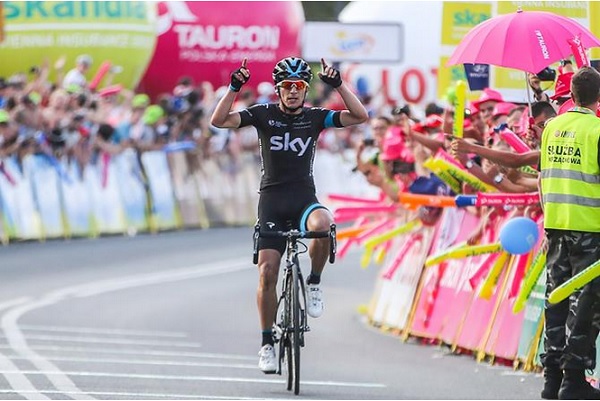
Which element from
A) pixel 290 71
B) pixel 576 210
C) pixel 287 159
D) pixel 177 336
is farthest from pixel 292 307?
pixel 177 336

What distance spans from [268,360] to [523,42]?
9.24ft

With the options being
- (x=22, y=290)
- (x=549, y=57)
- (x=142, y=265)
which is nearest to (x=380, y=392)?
(x=549, y=57)

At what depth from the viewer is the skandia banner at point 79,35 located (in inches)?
1235

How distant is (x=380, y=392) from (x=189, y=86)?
1831 cm

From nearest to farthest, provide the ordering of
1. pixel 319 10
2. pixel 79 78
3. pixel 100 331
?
pixel 100 331, pixel 79 78, pixel 319 10

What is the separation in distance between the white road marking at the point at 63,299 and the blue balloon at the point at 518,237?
327cm

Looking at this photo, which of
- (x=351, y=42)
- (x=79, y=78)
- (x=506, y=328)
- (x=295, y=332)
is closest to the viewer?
(x=295, y=332)

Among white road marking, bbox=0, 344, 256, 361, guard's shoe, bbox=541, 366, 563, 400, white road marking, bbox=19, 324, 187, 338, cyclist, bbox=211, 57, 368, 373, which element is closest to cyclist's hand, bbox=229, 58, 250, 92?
cyclist, bbox=211, 57, 368, 373

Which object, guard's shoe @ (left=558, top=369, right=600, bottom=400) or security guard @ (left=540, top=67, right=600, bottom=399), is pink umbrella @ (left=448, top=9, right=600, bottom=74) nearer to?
security guard @ (left=540, top=67, right=600, bottom=399)

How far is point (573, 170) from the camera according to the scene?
34.1 feet

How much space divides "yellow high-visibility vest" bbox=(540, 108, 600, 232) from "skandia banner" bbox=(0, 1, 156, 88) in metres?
21.5

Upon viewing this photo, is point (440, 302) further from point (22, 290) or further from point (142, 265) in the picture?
point (142, 265)

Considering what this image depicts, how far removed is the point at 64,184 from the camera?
83.4ft

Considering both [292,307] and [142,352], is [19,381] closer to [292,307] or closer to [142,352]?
[292,307]
